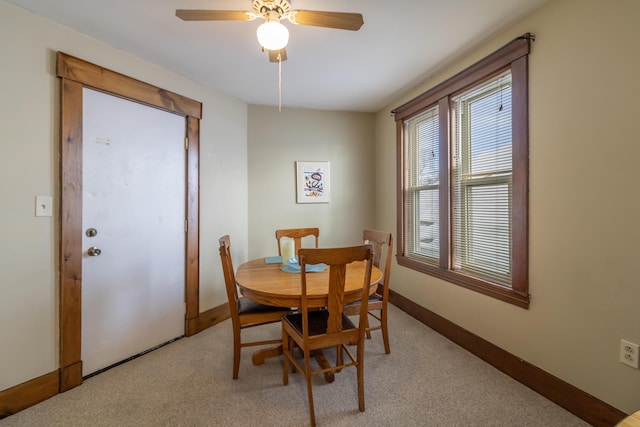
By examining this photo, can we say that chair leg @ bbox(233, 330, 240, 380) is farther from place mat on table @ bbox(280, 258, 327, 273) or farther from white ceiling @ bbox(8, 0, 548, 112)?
white ceiling @ bbox(8, 0, 548, 112)

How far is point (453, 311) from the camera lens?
2.47 meters

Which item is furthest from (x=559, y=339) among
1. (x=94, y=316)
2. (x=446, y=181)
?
(x=94, y=316)

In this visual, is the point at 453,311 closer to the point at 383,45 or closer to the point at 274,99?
the point at 383,45

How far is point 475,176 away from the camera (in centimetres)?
232

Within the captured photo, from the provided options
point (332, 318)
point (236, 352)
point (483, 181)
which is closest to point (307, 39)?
point (483, 181)

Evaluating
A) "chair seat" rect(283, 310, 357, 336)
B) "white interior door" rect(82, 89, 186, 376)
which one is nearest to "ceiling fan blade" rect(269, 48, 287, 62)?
"white interior door" rect(82, 89, 186, 376)

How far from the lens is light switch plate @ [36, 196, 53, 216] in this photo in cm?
176

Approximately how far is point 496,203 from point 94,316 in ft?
10.1

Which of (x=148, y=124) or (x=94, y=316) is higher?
(x=148, y=124)

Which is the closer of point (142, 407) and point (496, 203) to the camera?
point (142, 407)

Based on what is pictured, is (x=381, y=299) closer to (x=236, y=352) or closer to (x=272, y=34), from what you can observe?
(x=236, y=352)

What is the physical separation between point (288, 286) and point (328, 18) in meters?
1.54

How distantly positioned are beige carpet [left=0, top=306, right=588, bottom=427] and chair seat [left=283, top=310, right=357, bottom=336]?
426 millimetres

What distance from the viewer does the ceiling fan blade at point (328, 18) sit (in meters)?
1.46
